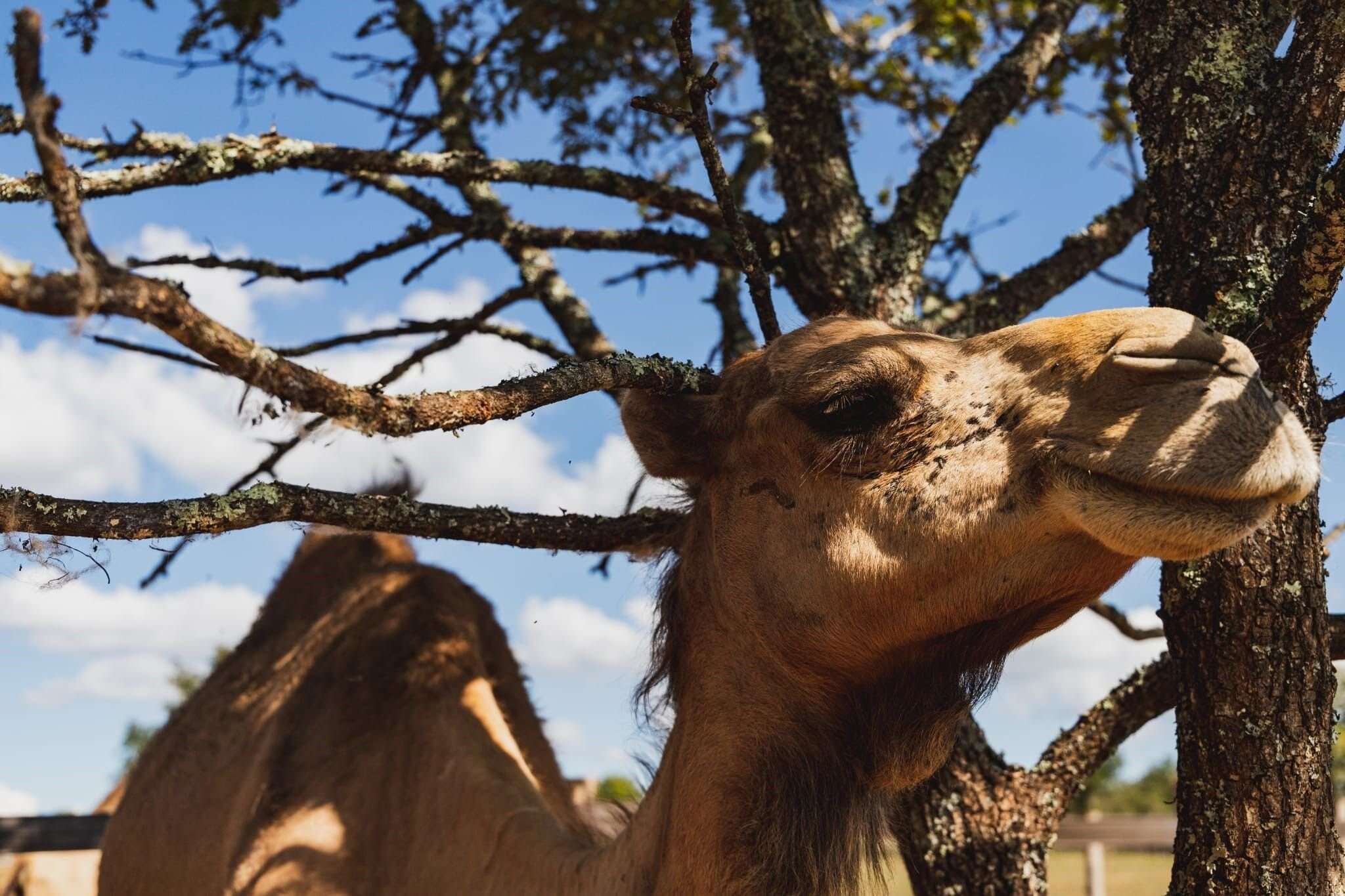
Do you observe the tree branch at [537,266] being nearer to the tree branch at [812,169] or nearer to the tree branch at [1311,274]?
the tree branch at [812,169]

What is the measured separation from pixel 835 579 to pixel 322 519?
3.52 feet

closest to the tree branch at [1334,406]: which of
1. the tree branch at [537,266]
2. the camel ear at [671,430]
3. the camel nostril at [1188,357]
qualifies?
the camel nostril at [1188,357]

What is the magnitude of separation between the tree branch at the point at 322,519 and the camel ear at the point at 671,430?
0.30 metres

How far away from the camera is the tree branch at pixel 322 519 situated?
7.19 ft

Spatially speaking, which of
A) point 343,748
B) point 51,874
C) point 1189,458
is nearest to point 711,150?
point 1189,458

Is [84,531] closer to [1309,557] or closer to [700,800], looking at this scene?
[700,800]

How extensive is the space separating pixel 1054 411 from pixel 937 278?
3.42 m

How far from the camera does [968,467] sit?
2.50m

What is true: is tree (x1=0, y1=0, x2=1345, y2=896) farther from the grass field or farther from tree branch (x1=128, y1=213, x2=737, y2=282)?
the grass field

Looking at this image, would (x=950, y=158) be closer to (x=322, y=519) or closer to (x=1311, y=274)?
(x=1311, y=274)

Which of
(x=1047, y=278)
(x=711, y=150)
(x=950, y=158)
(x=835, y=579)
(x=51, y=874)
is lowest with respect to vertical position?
(x=51, y=874)

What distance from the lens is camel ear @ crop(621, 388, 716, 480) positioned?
3086 millimetres

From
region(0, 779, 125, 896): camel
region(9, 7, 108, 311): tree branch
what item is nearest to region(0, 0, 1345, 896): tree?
region(9, 7, 108, 311): tree branch

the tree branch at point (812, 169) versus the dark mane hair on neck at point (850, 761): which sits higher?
the tree branch at point (812, 169)
